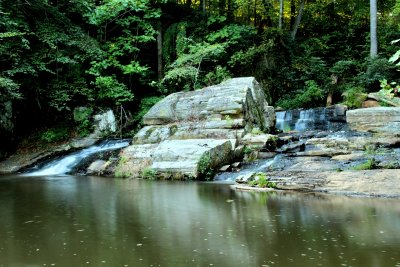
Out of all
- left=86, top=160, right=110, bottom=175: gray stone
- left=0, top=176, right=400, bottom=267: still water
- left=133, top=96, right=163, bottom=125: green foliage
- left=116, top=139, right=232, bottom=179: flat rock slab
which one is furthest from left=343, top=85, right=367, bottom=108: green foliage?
left=86, top=160, right=110, bottom=175: gray stone

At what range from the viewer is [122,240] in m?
4.34

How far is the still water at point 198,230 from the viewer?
12.0 ft

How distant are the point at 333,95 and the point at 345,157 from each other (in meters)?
9.62

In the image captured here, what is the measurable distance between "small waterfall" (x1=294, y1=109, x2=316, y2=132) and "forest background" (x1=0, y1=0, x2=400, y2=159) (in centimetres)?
180

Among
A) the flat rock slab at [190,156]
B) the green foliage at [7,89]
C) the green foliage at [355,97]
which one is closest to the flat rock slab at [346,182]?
the flat rock slab at [190,156]

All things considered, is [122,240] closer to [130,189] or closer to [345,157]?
[130,189]

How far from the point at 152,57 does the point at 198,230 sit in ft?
61.0

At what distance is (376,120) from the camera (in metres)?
12.1

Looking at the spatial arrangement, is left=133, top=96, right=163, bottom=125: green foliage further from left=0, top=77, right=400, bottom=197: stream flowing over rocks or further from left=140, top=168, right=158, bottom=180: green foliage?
left=140, top=168, right=158, bottom=180: green foliage

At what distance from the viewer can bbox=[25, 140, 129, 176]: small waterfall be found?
13.4m

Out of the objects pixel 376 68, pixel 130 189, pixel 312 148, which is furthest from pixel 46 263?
pixel 376 68

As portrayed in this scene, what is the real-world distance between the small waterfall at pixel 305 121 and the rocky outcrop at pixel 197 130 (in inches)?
49.5

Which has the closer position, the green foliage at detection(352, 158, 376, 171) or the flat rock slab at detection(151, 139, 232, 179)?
the green foliage at detection(352, 158, 376, 171)

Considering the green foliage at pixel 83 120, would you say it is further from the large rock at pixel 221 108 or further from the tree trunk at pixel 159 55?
the tree trunk at pixel 159 55
